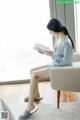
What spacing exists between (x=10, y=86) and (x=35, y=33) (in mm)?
989

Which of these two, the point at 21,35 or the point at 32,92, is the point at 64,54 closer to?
the point at 32,92

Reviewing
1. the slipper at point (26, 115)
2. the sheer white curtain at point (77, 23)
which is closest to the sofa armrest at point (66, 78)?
the slipper at point (26, 115)

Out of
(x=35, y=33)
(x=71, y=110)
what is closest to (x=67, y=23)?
(x=35, y=33)

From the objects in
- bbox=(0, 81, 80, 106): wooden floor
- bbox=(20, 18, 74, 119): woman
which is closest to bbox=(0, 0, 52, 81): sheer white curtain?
bbox=(0, 81, 80, 106): wooden floor

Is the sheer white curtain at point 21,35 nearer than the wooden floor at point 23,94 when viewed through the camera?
No

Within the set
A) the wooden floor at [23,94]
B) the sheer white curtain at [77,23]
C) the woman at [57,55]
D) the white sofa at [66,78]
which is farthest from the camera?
the sheer white curtain at [77,23]

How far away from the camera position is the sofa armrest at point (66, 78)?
296 cm

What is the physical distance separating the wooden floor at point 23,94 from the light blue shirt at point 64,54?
0.63 m

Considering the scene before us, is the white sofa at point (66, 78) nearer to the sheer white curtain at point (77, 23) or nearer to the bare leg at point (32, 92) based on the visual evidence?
the bare leg at point (32, 92)

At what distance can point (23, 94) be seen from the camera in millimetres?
3859

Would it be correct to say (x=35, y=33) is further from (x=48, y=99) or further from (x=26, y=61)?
(x=48, y=99)

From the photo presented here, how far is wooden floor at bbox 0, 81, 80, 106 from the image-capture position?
140 inches

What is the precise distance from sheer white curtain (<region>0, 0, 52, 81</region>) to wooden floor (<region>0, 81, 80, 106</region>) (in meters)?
0.34

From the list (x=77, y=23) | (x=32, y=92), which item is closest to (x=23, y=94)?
(x=32, y=92)
